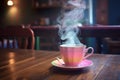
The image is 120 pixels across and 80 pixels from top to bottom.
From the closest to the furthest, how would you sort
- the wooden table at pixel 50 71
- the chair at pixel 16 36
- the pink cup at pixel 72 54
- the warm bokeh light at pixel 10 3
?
the wooden table at pixel 50 71, the pink cup at pixel 72 54, the chair at pixel 16 36, the warm bokeh light at pixel 10 3

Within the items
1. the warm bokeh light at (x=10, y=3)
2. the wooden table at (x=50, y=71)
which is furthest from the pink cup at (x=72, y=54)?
the warm bokeh light at (x=10, y=3)

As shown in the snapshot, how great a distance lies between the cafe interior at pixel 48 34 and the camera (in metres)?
0.82

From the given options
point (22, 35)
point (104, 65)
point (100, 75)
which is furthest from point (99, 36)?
point (100, 75)

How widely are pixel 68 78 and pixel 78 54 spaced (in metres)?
0.15

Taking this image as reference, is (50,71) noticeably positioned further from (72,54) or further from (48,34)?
(48,34)

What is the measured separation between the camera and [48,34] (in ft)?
8.75

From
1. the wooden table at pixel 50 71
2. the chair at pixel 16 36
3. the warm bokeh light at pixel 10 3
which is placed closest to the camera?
the wooden table at pixel 50 71

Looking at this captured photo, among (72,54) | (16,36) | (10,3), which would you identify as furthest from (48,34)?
(10,3)

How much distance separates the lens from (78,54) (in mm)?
853

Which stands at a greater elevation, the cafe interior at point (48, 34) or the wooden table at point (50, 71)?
the cafe interior at point (48, 34)

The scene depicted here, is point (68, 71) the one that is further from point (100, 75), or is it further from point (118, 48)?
point (118, 48)

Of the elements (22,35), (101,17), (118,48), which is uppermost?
(101,17)

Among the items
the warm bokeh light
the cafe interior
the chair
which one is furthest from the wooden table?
the warm bokeh light

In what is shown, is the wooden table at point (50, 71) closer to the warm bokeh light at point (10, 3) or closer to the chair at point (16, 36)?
the chair at point (16, 36)
